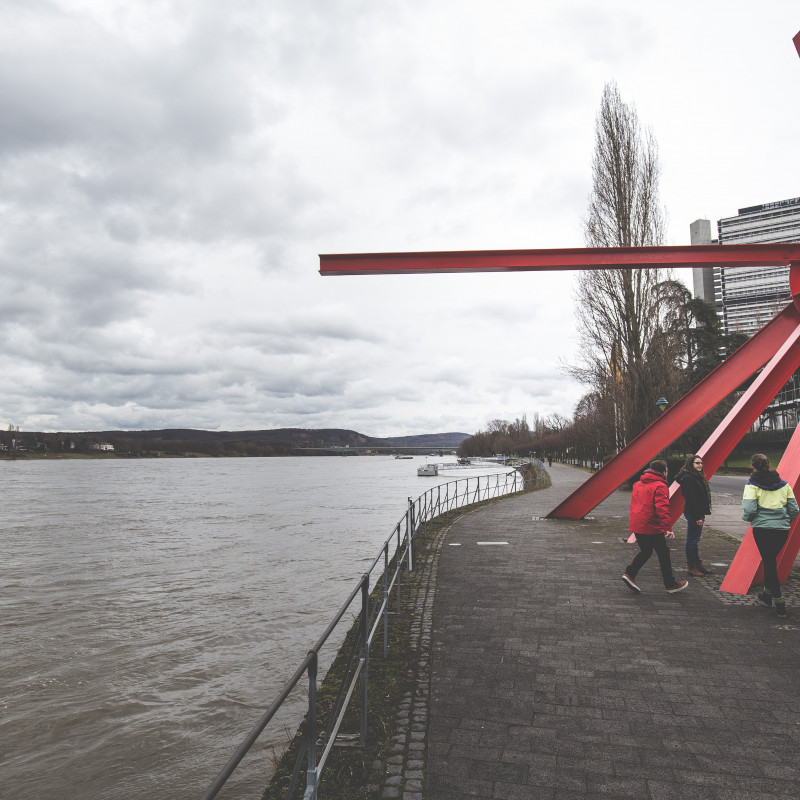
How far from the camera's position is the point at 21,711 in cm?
661

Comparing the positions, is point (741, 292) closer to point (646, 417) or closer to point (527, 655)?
point (646, 417)

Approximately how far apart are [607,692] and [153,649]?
22.1 feet

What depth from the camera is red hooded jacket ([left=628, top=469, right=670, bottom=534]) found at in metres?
7.07

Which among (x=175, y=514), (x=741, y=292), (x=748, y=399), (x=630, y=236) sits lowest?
(x=175, y=514)

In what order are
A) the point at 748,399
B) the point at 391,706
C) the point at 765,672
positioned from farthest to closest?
the point at 748,399, the point at 765,672, the point at 391,706

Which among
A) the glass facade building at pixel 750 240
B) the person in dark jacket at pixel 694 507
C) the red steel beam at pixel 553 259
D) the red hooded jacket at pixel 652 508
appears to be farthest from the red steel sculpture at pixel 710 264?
the glass facade building at pixel 750 240

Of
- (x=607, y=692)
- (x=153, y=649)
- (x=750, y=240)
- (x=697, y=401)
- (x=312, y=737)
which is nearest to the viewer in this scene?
(x=312, y=737)

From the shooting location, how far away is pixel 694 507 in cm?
792

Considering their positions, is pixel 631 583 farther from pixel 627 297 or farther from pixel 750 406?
pixel 627 297

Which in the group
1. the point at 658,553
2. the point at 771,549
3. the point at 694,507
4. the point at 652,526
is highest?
→ the point at 694,507

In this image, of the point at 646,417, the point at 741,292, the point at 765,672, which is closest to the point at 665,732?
the point at 765,672

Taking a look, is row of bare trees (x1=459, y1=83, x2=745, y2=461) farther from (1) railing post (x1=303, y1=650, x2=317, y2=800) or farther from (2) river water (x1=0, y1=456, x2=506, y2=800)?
(1) railing post (x1=303, y1=650, x2=317, y2=800)

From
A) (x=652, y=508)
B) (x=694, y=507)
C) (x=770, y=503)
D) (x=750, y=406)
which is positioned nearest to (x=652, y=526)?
(x=652, y=508)

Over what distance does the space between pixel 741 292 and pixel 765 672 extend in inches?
4292
